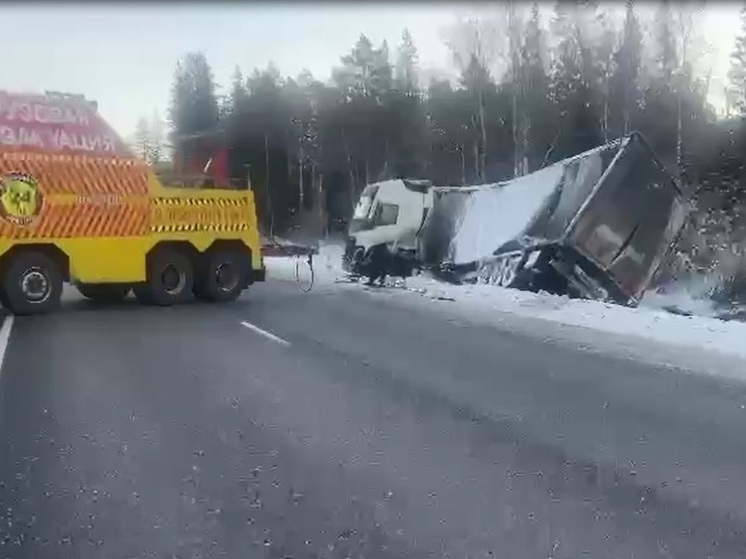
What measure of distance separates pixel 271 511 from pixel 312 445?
1.30m

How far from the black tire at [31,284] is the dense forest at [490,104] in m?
12.2

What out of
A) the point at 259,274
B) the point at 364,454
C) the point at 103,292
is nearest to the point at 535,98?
the point at 259,274

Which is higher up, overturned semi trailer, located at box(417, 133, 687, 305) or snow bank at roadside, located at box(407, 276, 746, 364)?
overturned semi trailer, located at box(417, 133, 687, 305)

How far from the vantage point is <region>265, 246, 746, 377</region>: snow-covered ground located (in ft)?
34.4

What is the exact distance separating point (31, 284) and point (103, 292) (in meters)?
2.53

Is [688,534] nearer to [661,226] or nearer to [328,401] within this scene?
[328,401]

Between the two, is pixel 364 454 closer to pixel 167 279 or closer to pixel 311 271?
pixel 167 279

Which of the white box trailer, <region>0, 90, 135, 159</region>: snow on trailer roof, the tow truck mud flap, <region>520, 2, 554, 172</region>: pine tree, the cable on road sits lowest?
the cable on road

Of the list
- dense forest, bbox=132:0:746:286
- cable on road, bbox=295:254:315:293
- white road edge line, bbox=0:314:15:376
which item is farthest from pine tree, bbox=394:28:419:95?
white road edge line, bbox=0:314:15:376

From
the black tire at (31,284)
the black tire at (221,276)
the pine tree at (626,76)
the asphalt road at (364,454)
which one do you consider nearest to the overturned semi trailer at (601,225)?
Answer: the black tire at (221,276)

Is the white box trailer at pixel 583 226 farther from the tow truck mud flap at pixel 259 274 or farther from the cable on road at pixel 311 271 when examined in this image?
the tow truck mud flap at pixel 259 274

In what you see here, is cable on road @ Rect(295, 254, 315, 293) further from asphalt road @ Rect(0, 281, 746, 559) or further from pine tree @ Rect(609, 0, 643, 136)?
pine tree @ Rect(609, 0, 643, 136)

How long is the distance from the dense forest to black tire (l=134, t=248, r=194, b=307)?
1053 centimetres

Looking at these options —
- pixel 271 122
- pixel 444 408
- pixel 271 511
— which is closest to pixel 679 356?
pixel 444 408
